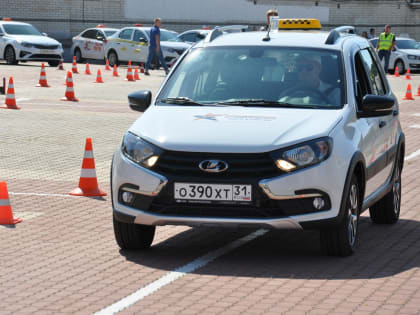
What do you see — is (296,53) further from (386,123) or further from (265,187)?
(265,187)

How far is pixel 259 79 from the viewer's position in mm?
8359

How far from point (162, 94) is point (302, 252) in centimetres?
171

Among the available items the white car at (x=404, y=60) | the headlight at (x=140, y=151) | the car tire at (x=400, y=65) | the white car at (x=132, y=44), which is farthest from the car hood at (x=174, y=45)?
the headlight at (x=140, y=151)

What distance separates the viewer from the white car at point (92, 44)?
40.4 m

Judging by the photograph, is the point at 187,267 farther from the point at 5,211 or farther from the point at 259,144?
the point at 5,211

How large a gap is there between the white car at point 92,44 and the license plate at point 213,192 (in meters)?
33.2

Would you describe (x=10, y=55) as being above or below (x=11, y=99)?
below

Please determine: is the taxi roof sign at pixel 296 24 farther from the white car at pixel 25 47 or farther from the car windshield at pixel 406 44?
the car windshield at pixel 406 44

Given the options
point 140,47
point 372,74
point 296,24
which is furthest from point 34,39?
point 372,74

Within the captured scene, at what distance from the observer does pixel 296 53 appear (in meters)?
8.56

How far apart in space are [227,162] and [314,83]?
1.44 m

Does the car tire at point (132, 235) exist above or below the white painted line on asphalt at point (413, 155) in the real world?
above

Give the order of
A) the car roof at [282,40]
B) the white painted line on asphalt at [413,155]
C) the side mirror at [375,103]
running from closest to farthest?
the side mirror at [375,103] < the car roof at [282,40] < the white painted line on asphalt at [413,155]

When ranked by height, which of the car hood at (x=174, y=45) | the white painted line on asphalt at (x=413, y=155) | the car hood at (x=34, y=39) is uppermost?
the white painted line on asphalt at (x=413, y=155)
